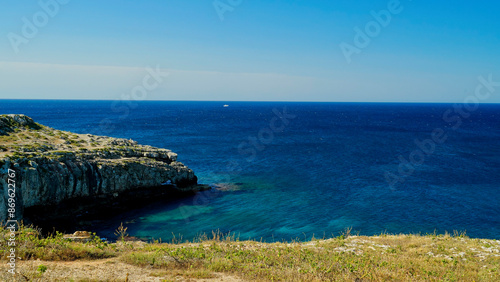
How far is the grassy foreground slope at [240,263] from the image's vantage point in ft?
39.9

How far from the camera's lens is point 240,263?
46.3ft

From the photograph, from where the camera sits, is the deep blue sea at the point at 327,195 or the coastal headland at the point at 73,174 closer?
the coastal headland at the point at 73,174

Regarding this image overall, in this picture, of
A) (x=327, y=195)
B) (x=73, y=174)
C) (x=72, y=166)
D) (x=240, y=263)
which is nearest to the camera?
(x=240, y=263)

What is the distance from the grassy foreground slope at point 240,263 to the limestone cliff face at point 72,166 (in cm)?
1529

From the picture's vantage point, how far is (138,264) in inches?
527

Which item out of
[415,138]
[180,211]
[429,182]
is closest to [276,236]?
[180,211]

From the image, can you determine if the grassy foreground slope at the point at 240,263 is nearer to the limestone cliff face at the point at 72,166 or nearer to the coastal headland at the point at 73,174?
the coastal headland at the point at 73,174

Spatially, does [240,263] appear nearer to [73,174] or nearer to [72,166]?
[73,174]

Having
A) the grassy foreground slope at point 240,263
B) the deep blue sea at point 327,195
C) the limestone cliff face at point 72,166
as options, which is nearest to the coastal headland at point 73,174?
the limestone cliff face at point 72,166

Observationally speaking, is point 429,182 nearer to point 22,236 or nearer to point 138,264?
point 138,264

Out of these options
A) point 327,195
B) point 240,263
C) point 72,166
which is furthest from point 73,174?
point 327,195

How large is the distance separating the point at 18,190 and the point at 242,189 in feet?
85.2

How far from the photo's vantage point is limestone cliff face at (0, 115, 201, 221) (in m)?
28.0

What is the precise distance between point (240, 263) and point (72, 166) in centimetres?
2580
